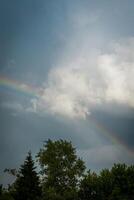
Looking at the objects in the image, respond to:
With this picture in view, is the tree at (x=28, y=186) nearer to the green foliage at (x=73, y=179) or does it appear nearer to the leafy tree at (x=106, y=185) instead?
the green foliage at (x=73, y=179)

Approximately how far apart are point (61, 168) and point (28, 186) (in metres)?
30.9

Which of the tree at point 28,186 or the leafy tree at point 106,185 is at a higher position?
the leafy tree at point 106,185

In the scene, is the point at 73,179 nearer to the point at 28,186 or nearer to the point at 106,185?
the point at 106,185

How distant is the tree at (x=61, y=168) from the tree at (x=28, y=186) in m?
24.6

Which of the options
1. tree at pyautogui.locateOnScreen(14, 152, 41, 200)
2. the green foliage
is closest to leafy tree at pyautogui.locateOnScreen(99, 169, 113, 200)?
the green foliage

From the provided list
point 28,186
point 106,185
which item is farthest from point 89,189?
point 28,186

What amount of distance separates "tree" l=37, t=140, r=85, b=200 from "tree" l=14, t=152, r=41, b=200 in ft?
80.5

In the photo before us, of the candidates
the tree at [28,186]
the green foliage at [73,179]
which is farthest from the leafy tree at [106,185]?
the tree at [28,186]

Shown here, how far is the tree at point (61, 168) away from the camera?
311ft

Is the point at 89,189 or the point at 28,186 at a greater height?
the point at 89,189

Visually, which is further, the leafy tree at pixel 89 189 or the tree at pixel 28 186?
the leafy tree at pixel 89 189

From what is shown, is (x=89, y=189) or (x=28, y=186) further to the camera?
(x=89, y=189)

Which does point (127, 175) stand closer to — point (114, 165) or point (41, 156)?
point (114, 165)

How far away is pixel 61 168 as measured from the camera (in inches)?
3816
